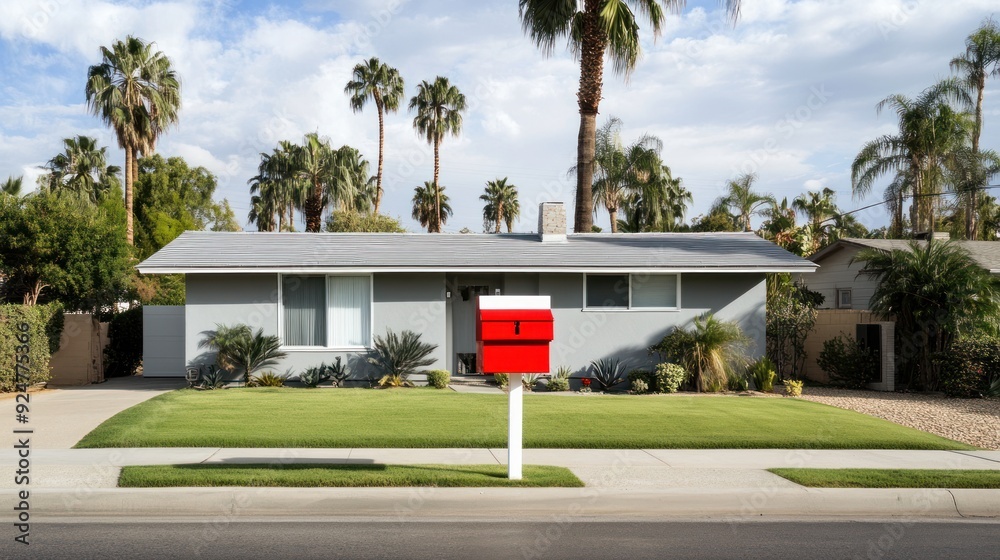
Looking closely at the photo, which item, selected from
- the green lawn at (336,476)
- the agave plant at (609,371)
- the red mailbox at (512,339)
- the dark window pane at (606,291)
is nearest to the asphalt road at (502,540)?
the green lawn at (336,476)

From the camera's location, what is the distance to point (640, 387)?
54.2ft

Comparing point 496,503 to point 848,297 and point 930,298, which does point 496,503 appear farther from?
point 848,297

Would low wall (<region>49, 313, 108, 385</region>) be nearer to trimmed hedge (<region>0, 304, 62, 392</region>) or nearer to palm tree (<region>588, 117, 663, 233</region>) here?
trimmed hedge (<region>0, 304, 62, 392</region>)

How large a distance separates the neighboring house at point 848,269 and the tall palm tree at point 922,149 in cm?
554

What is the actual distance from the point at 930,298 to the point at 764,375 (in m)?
4.00

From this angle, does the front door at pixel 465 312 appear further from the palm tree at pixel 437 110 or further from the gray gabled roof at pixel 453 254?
the palm tree at pixel 437 110

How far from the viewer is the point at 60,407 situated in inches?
545

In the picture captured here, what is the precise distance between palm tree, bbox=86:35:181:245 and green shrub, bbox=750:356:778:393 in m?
25.0

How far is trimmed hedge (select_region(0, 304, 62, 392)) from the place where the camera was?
15672mm

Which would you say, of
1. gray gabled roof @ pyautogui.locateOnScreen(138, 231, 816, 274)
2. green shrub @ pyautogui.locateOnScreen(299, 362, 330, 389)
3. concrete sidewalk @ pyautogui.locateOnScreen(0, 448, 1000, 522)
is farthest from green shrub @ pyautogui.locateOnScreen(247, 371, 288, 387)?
concrete sidewalk @ pyautogui.locateOnScreen(0, 448, 1000, 522)

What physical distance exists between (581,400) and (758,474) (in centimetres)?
604

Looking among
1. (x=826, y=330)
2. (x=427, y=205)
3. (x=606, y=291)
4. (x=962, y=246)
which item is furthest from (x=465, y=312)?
(x=427, y=205)

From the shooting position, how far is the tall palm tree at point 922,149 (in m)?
28.4

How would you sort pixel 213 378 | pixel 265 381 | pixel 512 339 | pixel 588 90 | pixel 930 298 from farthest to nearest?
1. pixel 588 90
2. pixel 930 298
3. pixel 265 381
4. pixel 213 378
5. pixel 512 339
